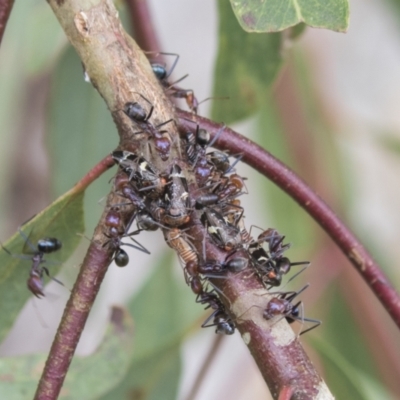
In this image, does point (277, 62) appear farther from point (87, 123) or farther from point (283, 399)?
point (283, 399)

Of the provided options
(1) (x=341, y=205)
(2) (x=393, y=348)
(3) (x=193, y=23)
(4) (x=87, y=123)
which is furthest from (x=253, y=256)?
(3) (x=193, y=23)

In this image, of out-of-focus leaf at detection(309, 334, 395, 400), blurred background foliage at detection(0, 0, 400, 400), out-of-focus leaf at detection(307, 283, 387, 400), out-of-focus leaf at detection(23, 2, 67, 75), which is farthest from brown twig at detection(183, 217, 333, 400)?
out-of-focus leaf at detection(23, 2, 67, 75)

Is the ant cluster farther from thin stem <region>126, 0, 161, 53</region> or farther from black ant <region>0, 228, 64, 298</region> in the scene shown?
thin stem <region>126, 0, 161, 53</region>

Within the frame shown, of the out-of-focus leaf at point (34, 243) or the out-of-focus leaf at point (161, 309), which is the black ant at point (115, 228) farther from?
the out-of-focus leaf at point (161, 309)

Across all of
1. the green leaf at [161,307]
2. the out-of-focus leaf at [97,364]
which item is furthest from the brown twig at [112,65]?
the green leaf at [161,307]

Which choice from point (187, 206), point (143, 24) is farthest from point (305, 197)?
point (143, 24)

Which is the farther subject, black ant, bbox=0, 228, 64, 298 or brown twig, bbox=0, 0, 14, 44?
black ant, bbox=0, 228, 64, 298
